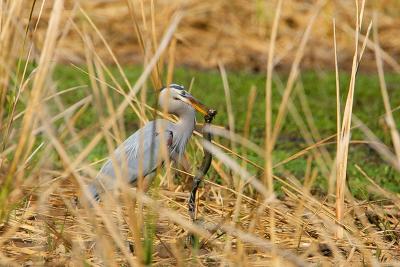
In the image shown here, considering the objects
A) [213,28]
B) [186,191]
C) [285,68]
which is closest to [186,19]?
[213,28]

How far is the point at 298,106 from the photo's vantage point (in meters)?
8.02

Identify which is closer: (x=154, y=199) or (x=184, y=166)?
(x=154, y=199)

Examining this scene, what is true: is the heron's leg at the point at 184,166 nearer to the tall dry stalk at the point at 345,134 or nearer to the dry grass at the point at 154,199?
the dry grass at the point at 154,199

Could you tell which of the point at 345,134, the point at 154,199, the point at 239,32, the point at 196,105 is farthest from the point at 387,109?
the point at 239,32

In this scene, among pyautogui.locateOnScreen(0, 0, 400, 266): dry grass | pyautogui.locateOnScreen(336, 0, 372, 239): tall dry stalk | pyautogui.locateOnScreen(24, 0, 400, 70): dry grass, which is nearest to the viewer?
pyautogui.locateOnScreen(0, 0, 400, 266): dry grass

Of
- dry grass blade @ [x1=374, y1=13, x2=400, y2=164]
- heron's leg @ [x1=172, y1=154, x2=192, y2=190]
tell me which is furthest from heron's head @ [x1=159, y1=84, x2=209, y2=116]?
dry grass blade @ [x1=374, y1=13, x2=400, y2=164]

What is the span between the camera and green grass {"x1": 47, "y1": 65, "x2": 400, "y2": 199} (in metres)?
6.10

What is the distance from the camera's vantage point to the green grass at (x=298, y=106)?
6102 mm

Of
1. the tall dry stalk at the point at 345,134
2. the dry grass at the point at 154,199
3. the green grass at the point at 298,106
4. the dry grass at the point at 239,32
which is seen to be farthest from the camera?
the dry grass at the point at 239,32

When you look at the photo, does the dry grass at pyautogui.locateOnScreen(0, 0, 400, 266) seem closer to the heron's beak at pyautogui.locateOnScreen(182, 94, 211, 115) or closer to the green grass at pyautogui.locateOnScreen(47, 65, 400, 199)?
the heron's beak at pyautogui.locateOnScreen(182, 94, 211, 115)

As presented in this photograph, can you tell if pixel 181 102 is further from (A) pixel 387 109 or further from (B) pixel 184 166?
(A) pixel 387 109

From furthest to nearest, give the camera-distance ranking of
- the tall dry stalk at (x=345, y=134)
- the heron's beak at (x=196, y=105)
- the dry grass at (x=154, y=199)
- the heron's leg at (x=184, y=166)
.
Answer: the heron's leg at (x=184, y=166)
the heron's beak at (x=196, y=105)
the tall dry stalk at (x=345, y=134)
the dry grass at (x=154, y=199)

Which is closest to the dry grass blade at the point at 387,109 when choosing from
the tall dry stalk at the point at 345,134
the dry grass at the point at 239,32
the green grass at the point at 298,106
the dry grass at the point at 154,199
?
the dry grass at the point at 154,199

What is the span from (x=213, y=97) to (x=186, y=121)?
3772mm
